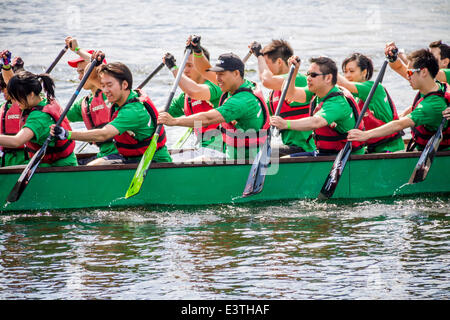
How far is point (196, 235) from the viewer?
7.97 meters

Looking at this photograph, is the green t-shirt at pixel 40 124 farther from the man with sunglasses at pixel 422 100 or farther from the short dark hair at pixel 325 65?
the man with sunglasses at pixel 422 100

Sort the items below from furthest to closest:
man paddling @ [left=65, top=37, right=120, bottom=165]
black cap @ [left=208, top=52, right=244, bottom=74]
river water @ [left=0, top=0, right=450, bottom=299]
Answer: man paddling @ [left=65, top=37, right=120, bottom=165], black cap @ [left=208, top=52, right=244, bottom=74], river water @ [left=0, top=0, right=450, bottom=299]

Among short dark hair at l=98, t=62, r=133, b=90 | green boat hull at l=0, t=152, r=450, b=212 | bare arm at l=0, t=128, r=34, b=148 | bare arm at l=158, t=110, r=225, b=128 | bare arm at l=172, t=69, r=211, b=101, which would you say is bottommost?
green boat hull at l=0, t=152, r=450, b=212

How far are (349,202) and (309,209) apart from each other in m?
0.53

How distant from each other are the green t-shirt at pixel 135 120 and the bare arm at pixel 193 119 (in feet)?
0.83

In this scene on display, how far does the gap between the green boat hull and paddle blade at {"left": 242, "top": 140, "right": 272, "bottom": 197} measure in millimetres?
119

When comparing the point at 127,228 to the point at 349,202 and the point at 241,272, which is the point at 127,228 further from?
the point at 349,202

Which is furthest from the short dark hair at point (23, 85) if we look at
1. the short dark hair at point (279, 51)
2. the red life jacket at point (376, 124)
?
the red life jacket at point (376, 124)

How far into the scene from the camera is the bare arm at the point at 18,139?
26.9 feet

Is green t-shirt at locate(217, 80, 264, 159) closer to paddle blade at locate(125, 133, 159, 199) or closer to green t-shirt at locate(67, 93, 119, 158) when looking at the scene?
paddle blade at locate(125, 133, 159, 199)

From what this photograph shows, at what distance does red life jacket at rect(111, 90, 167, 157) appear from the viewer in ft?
28.1

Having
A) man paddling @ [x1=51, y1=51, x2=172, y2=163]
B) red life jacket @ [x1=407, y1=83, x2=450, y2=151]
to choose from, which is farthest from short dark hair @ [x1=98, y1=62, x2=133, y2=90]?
red life jacket @ [x1=407, y1=83, x2=450, y2=151]

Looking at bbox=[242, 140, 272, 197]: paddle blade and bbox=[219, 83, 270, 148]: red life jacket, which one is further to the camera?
bbox=[219, 83, 270, 148]: red life jacket

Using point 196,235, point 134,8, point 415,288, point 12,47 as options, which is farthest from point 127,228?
point 134,8
